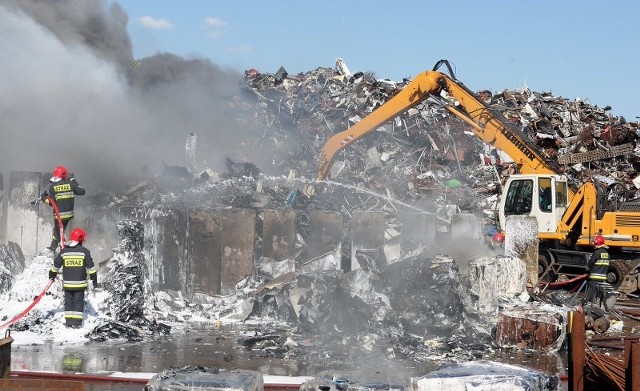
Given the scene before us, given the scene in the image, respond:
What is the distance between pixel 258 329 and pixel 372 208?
25.0 feet

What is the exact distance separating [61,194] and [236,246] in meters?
3.07

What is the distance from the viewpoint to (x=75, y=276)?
11.9 metres

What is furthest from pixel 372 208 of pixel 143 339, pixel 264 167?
pixel 143 339

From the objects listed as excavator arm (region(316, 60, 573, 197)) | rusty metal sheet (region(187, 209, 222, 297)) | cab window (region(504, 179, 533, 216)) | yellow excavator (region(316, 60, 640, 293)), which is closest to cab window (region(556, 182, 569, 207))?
yellow excavator (region(316, 60, 640, 293))

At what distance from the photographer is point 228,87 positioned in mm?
26703

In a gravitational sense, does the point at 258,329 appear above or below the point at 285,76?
below

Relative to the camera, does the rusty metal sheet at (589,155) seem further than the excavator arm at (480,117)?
Yes

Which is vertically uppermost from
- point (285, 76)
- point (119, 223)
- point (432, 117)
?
point (285, 76)

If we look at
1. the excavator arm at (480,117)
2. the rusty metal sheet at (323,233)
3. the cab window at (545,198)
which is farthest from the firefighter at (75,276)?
the cab window at (545,198)

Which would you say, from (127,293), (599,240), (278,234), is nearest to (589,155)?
(599,240)

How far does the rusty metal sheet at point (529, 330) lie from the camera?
460 inches

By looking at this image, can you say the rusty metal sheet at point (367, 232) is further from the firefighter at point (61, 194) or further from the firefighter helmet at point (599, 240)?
the firefighter at point (61, 194)

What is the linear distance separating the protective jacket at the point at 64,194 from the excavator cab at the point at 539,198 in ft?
28.0

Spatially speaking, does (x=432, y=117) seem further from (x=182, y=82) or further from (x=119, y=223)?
(x=119, y=223)
